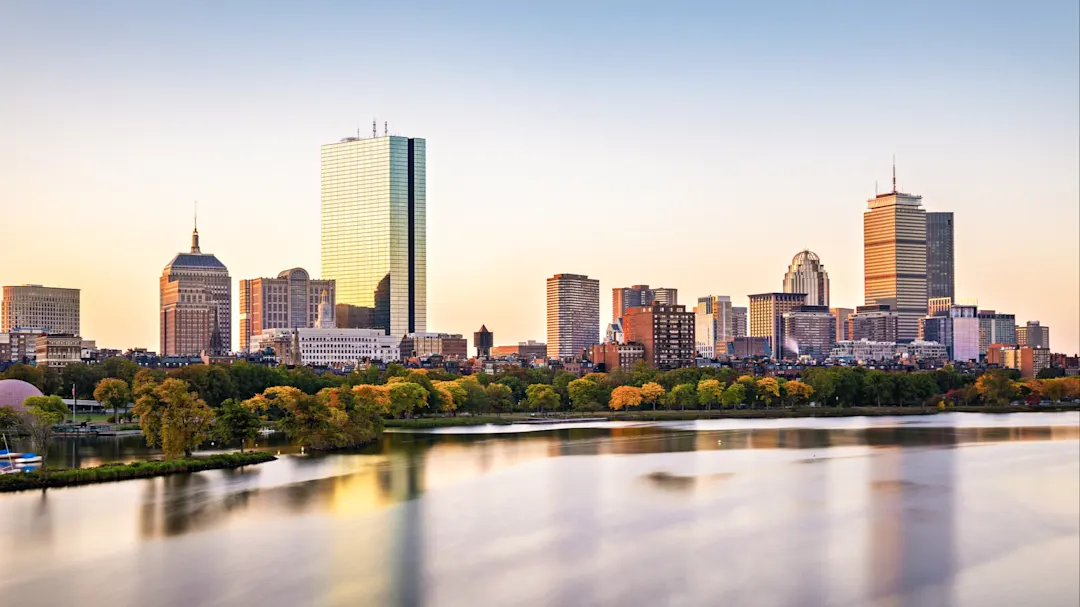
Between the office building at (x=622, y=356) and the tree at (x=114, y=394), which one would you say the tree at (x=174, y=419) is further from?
the office building at (x=622, y=356)

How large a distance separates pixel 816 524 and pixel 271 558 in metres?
20.3

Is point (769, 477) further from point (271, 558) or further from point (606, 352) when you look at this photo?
point (606, 352)

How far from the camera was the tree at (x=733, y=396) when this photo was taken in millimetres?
112062

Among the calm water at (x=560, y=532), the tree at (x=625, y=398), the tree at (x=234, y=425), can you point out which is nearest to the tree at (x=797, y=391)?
the tree at (x=625, y=398)

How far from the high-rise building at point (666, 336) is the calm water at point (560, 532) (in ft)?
329

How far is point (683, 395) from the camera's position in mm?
111562

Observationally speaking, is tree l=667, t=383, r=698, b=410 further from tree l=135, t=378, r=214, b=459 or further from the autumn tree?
tree l=135, t=378, r=214, b=459

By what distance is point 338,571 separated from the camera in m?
34.7

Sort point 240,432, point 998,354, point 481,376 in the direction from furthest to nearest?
point 998,354
point 481,376
point 240,432

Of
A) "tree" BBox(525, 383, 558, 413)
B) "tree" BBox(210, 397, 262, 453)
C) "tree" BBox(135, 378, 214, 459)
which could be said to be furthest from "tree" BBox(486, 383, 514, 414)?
"tree" BBox(135, 378, 214, 459)

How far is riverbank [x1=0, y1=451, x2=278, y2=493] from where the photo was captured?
49250 millimetres

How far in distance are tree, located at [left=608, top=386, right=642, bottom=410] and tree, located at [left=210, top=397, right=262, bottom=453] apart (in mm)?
50038

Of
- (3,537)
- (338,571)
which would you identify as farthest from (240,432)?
(338,571)

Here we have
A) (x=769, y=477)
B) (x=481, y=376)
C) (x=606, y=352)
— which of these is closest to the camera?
(x=769, y=477)
